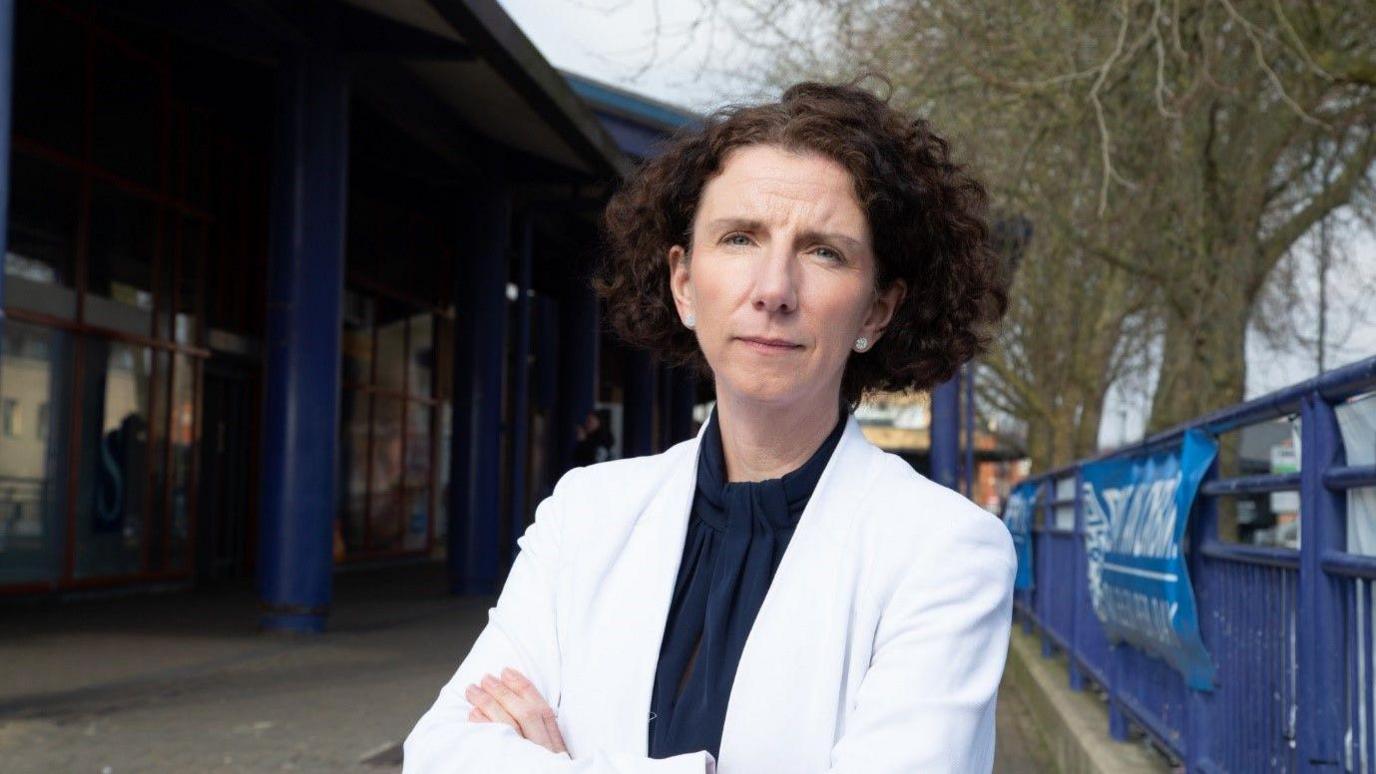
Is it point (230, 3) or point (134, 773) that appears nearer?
point (134, 773)

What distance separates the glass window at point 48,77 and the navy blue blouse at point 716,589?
12.3 m

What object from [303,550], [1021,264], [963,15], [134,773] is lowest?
[134,773]

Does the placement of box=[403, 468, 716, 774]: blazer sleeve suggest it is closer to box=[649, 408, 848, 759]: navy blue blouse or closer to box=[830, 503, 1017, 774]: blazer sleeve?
box=[649, 408, 848, 759]: navy blue blouse

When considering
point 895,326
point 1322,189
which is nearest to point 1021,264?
point 1322,189

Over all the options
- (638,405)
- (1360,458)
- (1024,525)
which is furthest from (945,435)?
(1360,458)

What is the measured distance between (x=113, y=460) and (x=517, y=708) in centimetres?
1381

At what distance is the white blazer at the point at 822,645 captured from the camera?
2.02m

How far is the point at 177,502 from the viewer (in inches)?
652

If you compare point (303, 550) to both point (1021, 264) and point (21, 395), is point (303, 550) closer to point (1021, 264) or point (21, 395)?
point (21, 395)

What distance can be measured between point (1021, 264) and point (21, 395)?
8.39m

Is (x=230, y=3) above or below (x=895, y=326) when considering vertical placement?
above

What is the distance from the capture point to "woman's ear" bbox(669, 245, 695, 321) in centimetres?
258

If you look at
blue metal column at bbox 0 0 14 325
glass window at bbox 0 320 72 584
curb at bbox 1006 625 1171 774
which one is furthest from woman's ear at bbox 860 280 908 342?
glass window at bbox 0 320 72 584

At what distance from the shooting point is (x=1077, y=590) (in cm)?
845
